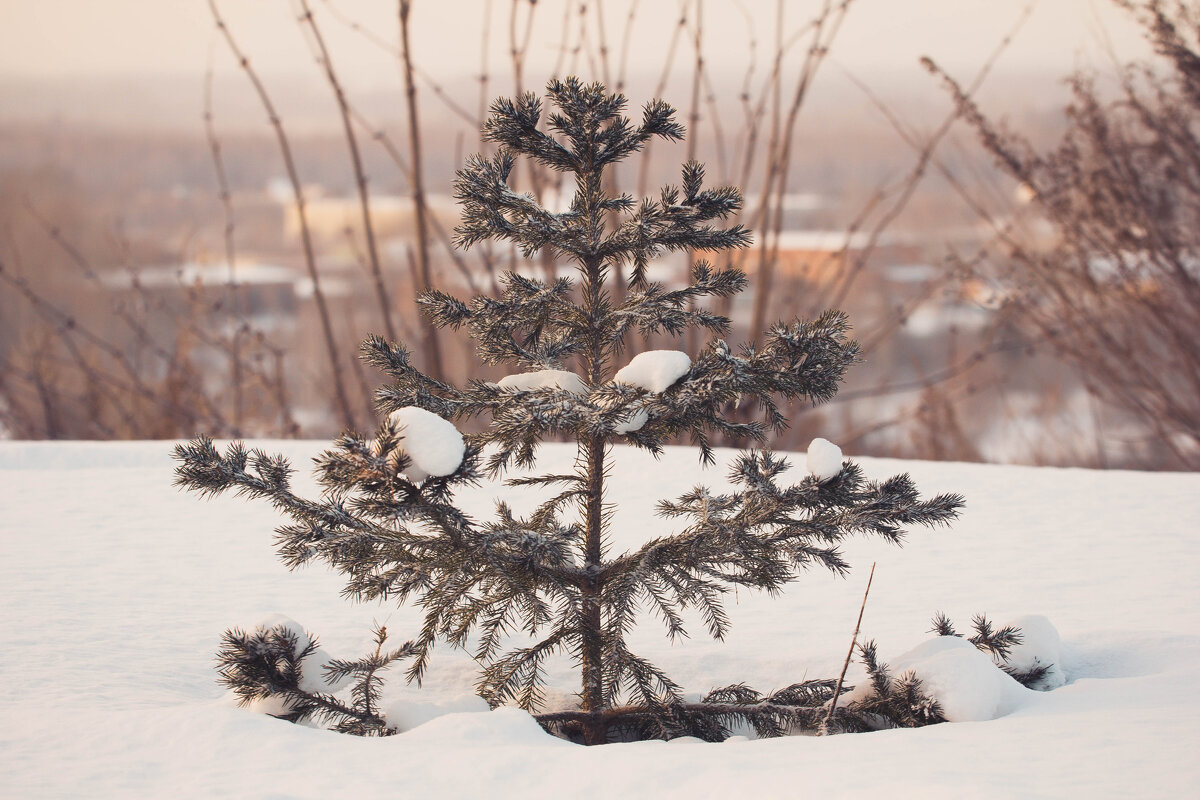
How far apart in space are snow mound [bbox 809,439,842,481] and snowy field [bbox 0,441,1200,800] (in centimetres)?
36

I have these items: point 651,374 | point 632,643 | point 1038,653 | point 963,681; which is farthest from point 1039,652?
point 651,374

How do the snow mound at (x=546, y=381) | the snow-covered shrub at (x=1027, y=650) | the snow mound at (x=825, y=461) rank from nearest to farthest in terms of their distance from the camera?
the snow mound at (x=825, y=461) → the snow mound at (x=546, y=381) → the snow-covered shrub at (x=1027, y=650)

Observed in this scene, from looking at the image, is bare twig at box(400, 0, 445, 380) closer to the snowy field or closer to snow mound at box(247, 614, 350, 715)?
the snowy field

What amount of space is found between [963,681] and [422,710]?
835 millimetres

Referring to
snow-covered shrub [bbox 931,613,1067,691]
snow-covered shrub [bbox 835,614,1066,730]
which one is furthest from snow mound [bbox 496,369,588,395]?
snow-covered shrub [bbox 931,613,1067,691]

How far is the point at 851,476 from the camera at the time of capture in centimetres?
145

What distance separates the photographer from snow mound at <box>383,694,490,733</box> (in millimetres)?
1555

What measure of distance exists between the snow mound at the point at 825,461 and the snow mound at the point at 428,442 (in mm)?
518

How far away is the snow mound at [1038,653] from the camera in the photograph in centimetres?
175

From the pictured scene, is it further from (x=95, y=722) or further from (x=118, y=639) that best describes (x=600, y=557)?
(x=118, y=639)

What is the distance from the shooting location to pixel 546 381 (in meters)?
1.55

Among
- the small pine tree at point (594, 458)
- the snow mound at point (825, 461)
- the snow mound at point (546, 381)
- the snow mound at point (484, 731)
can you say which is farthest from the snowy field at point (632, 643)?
the snow mound at point (546, 381)

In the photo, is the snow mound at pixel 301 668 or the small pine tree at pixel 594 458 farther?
the snow mound at pixel 301 668

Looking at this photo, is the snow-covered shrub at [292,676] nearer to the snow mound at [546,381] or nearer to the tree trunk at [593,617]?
the tree trunk at [593,617]
